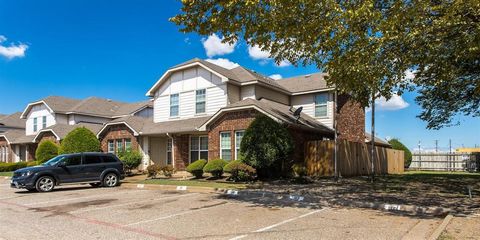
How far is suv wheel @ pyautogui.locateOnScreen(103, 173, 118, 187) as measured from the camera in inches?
729

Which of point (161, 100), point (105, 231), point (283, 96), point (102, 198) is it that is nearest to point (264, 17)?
point (105, 231)

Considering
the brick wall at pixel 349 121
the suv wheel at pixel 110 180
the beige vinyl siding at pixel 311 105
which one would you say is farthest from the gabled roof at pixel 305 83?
the suv wheel at pixel 110 180

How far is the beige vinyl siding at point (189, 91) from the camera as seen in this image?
24.5 metres

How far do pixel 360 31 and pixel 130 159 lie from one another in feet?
60.7

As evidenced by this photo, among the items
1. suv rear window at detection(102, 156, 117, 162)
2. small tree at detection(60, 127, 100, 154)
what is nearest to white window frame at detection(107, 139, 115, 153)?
small tree at detection(60, 127, 100, 154)

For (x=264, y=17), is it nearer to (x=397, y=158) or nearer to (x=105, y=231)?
(x=105, y=231)

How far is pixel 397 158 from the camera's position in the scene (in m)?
32.4

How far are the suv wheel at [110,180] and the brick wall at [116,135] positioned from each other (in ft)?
26.3

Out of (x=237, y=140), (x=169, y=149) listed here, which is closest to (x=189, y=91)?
(x=169, y=149)

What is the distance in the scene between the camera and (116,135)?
92.5ft

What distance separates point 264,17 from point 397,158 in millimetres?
25831

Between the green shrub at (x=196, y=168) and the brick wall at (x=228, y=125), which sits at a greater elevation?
the brick wall at (x=228, y=125)

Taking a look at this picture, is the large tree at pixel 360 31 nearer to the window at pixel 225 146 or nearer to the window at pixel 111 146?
the window at pixel 225 146

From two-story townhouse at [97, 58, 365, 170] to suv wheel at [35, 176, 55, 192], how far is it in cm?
843
